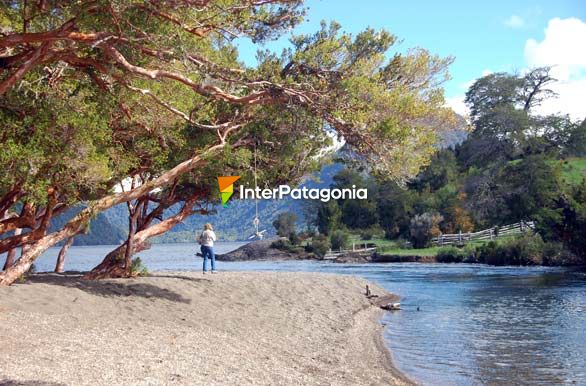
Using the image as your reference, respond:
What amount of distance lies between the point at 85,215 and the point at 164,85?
12.9 ft

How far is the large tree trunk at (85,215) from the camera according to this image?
16.3 metres

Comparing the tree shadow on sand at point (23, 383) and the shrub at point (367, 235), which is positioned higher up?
the shrub at point (367, 235)

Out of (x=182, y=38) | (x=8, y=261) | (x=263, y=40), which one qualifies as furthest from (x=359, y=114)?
(x=8, y=261)

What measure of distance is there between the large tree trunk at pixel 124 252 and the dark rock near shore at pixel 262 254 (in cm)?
5983

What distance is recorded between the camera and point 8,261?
2105cm

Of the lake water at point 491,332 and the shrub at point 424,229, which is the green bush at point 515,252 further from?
the lake water at point 491,332

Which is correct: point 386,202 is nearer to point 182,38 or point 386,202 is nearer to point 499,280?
point 499,280

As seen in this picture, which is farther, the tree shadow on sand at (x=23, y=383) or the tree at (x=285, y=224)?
the tree at (x=285, y=224)

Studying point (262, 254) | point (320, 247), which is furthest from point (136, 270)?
point (262, 254)

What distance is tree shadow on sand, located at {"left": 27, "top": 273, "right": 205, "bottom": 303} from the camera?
18486 mm

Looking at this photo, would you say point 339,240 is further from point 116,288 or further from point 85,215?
point 85,215

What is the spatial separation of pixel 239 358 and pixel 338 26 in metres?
7.22

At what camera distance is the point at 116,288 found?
63.1ft

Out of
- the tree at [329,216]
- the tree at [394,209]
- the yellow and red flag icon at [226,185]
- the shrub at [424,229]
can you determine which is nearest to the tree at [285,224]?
the tree at [329,216]
